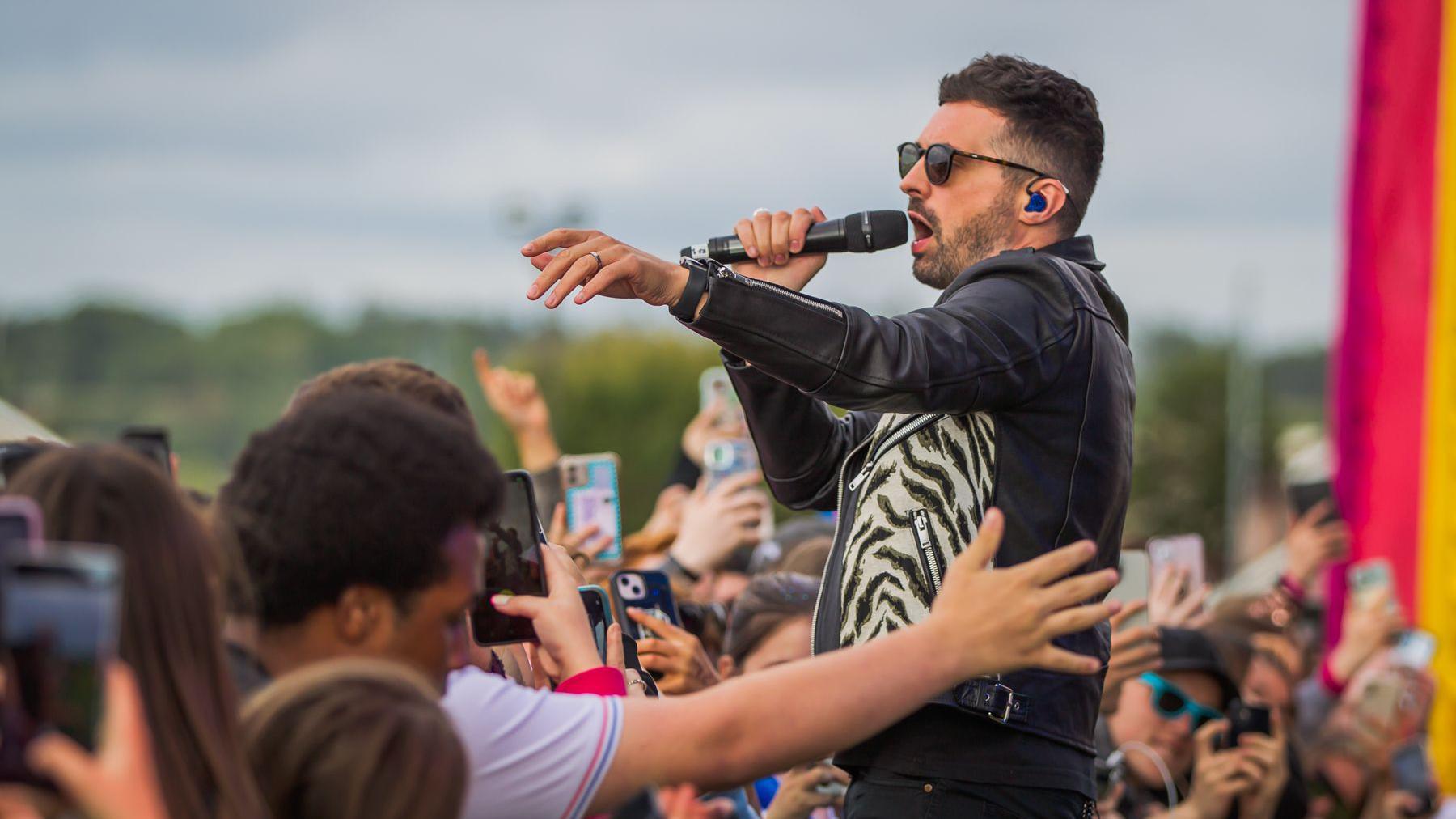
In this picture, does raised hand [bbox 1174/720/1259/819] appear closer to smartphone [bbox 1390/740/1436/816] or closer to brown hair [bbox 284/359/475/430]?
smartphone [bbox 1390/740/1436/816]

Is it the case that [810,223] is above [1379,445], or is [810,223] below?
above

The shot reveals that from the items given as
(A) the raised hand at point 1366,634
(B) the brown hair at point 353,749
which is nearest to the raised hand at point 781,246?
(B) the brown hair at point 353,749

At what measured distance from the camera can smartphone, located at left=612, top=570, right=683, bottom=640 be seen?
3.21 metres

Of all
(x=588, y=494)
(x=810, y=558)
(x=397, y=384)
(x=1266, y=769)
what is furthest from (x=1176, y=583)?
(x=397, y=384)

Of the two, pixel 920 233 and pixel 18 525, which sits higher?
pixel 920 233

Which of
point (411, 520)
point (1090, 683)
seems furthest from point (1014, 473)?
point (411, 520)

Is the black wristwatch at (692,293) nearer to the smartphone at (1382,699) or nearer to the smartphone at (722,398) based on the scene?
the smartphone at (722,398)

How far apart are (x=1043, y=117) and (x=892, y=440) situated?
74 centimetres

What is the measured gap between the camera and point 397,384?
2385 millimetres

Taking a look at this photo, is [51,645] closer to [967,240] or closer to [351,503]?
[351,503]

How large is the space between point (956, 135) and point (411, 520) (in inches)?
66.1

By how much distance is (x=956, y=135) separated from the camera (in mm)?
3061

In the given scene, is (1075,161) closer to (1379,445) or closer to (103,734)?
(103,734)

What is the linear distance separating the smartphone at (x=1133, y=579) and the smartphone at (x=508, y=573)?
2164 mm
